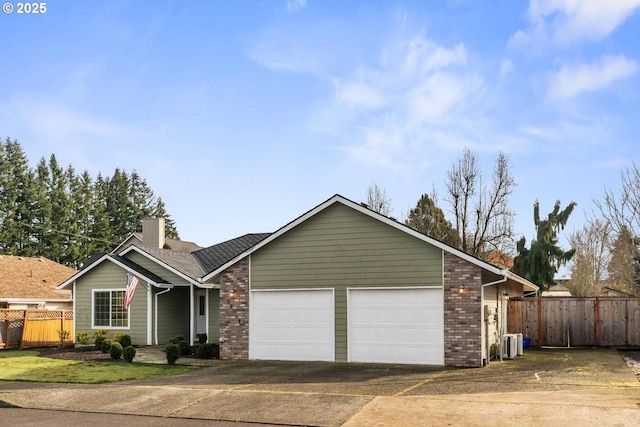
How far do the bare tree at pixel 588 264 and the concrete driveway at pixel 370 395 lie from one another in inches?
1070

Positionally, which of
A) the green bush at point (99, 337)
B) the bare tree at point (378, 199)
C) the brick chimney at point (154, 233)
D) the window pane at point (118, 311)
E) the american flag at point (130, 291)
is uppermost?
the bare tree at point (378, 199)

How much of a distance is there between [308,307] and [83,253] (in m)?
49.1

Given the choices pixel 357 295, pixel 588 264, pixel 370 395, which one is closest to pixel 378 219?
pixel 357 295

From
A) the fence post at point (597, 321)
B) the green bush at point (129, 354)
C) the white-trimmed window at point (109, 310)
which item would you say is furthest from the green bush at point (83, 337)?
the fence post at point (597, 321)

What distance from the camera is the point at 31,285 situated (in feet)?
112

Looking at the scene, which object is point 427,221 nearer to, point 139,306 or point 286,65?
point 139,306

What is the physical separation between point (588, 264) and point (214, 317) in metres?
28.3

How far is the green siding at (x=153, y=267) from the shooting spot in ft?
84.9

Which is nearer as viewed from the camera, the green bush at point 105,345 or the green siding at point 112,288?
the green bush at point 105,345

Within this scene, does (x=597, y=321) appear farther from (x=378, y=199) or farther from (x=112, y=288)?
(x=378, y=199)

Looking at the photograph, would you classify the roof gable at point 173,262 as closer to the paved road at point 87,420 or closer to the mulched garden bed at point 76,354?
the mulched garden bed at point 76,354

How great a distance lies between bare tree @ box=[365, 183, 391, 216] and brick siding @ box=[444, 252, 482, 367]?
84.1 ft

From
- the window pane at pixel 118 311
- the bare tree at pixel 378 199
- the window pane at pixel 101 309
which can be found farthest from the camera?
the bare tree at pixel 378 199

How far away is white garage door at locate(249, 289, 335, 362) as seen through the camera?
18.9 m
